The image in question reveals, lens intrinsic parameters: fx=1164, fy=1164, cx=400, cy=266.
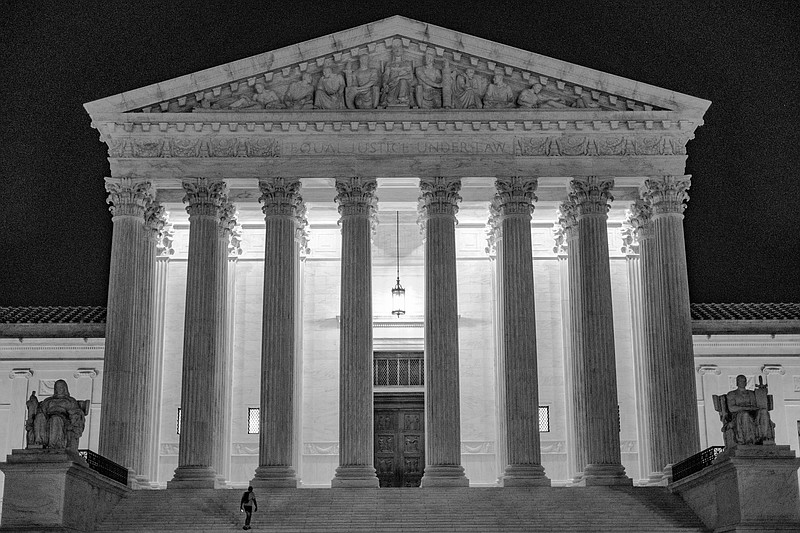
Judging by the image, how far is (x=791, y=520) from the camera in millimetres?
34844

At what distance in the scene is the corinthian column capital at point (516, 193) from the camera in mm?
47031

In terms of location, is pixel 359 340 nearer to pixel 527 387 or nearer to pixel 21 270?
pixel 527 387

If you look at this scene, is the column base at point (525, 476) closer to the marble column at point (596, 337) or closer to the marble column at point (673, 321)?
the marble column at point (596, 337)

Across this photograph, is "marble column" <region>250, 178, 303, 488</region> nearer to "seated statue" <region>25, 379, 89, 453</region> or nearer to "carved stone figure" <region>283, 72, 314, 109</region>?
"carved stone figure" <region>283, 72, 314, 109</region>

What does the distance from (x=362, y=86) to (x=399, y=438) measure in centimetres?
1626

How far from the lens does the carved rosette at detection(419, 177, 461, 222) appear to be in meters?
46.9

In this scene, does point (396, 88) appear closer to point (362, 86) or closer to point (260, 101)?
point (362, 86)

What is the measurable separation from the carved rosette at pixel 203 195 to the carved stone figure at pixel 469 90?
10124 millimetres

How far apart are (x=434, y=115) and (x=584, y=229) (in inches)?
299

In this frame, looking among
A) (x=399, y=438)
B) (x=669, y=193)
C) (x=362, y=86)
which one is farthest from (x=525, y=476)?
(x=362, y=86)

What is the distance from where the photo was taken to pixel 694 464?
40.7 metres

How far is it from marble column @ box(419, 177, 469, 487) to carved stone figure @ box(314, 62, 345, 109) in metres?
4.82

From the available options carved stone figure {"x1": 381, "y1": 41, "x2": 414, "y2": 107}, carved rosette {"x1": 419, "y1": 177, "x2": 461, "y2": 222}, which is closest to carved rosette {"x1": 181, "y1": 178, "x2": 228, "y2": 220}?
carved stone figure {"x1": 381, "y1": 41, "x2": 414, "y2": 107}

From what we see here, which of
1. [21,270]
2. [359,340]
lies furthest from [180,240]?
[359,340]
